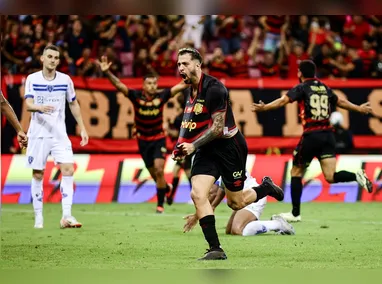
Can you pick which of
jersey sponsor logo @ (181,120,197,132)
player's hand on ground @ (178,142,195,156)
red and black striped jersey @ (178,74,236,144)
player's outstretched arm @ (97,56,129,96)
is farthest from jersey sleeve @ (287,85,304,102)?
player's hand on ground @ (178,142,195,156)

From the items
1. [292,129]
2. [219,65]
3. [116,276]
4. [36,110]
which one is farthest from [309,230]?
[219,65]

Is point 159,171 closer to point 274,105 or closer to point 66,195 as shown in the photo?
point 66,195

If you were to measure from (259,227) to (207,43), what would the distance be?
12338 millimetres

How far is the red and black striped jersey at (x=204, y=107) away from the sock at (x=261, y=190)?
1367mm

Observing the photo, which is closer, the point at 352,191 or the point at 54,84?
the point at 54,84

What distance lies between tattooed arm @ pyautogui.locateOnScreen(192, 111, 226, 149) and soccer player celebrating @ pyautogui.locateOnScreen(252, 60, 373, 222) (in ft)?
16.4

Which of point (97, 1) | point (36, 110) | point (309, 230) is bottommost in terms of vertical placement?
point (309, 230)

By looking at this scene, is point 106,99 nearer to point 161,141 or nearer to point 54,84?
point 161,141

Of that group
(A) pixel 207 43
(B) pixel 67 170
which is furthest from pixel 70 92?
(A) pixel 207 43

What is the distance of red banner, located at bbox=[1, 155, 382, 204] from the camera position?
65.9 feet

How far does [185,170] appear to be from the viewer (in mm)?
19953

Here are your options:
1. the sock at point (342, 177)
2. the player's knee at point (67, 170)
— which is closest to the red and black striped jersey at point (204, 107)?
the player's knee at point (67, 170)

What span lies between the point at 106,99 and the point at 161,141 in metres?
3.60

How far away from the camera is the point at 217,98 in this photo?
34.9ft
